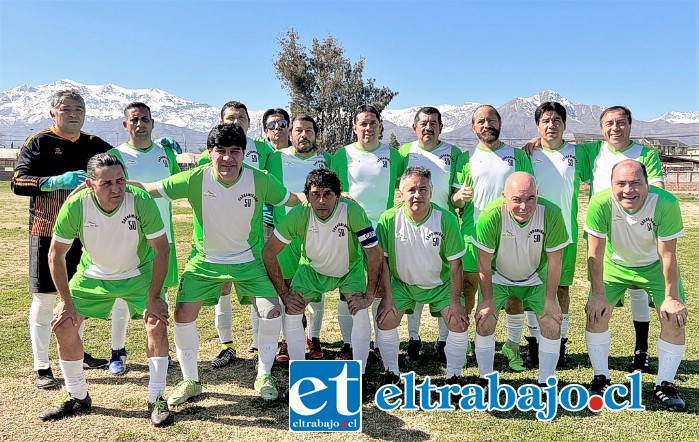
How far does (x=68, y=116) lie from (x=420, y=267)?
3.77 metres

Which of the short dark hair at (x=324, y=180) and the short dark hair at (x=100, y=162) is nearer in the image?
the short dark hair at (x=100, y=162)

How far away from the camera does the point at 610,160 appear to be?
5484 millimetres

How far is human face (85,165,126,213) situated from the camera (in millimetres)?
4211

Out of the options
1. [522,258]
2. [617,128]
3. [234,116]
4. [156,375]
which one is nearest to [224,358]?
[156,375]

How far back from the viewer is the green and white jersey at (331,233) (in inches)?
190

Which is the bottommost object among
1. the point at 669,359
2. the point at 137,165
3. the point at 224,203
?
the point at 669,359

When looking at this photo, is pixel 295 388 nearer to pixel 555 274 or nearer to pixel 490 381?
pixel 490 381

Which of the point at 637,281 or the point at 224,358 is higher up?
the point at 637,281

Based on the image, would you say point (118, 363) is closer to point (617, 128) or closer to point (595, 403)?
point (595, 403)

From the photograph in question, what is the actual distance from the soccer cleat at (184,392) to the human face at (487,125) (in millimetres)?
3669

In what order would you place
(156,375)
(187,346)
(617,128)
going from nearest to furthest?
(156,375), (187,346), (617,128)

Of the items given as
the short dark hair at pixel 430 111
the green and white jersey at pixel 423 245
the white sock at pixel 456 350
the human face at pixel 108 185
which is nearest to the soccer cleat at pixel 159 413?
the human face at pixel 108 185

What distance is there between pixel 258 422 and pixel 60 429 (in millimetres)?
1527

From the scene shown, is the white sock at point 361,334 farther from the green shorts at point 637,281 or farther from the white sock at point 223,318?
the green shorts at point 637,281
